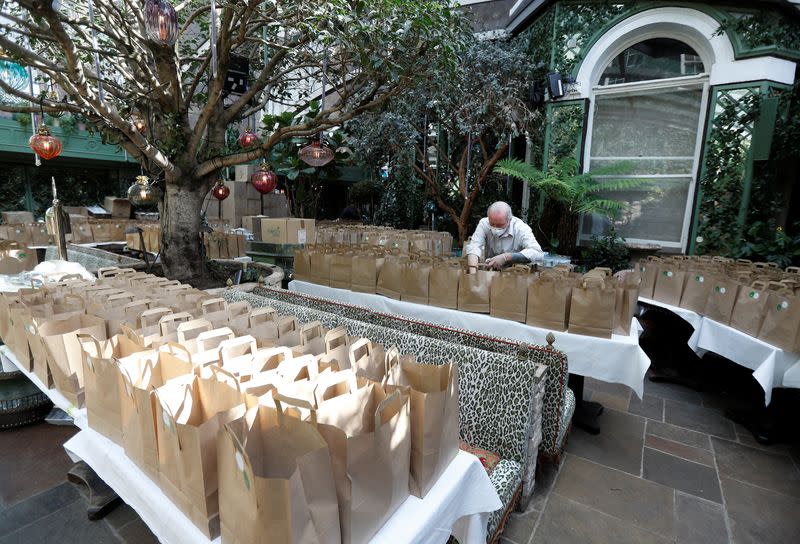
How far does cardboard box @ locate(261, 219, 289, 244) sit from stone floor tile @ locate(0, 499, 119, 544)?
4199mm

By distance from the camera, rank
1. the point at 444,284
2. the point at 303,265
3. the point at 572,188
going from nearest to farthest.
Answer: the point at 444,284
the point at 303,265
the point at 572,188

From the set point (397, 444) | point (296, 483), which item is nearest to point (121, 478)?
point (296, 483)

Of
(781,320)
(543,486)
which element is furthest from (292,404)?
(781,320)

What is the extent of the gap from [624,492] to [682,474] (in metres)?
0.49

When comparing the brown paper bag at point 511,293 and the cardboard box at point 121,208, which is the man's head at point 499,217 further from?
the cardboard box at point 121,208

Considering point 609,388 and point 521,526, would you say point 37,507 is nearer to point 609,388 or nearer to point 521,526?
point 521,526

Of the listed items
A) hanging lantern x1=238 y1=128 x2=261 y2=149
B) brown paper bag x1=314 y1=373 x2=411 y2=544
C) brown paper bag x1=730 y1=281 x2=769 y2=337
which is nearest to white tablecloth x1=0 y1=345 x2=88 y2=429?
brown paper bag x1=314 y1=373 x2=411 y2=544

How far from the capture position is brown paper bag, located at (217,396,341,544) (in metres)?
0.91

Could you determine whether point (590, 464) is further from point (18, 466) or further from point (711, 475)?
point (18, 466)

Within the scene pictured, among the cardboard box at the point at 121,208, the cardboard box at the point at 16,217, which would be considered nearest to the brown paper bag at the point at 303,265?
the cardboard box at the point at 16,217

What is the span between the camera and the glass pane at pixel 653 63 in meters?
6.32

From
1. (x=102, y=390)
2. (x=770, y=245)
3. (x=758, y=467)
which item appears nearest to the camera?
(x=102, y=390)

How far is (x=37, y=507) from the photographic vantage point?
213 centimetres

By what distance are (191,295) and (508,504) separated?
2128mm
